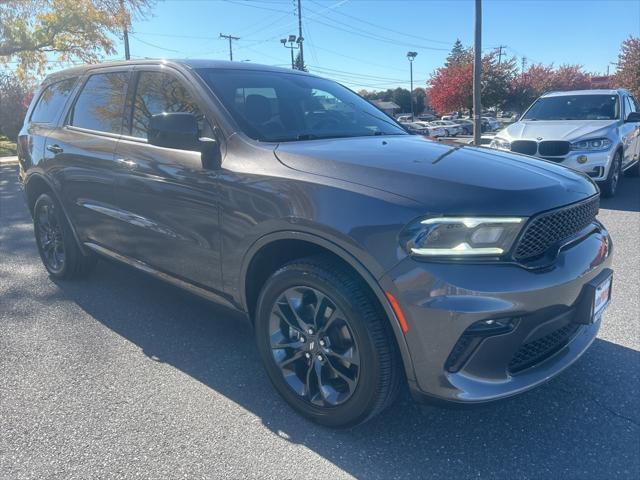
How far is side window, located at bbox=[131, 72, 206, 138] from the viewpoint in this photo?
313 cm

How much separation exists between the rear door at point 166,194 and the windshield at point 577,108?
7.38 metres

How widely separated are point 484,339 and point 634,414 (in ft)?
4.06

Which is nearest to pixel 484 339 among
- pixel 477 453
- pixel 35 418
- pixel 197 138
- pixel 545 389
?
pixel 477 453

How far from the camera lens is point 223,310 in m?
3.04

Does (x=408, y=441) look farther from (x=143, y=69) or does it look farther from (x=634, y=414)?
(x=143, y=69)

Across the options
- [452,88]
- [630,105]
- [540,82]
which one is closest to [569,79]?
[540,82]

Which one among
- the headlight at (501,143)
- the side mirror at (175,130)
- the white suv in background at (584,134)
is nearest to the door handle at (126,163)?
the side mirror at (175,130)

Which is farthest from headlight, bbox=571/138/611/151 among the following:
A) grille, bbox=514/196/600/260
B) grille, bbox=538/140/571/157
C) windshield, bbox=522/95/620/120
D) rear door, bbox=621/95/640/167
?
grille, bbox=514/196/600/260

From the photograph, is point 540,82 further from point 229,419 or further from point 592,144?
point 229,419

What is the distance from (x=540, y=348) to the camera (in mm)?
2303

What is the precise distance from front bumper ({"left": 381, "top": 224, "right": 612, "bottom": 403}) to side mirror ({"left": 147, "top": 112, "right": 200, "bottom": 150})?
4.63ft

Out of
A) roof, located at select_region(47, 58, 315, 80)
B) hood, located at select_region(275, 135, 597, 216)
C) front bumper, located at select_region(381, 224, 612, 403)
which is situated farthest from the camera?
roof, located at select_region(47, 58, 315, 80)

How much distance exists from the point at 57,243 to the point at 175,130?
2.45 m

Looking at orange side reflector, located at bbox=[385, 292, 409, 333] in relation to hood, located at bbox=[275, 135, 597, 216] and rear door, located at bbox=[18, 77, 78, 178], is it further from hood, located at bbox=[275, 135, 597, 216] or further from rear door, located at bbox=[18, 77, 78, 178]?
rear door, located at bbox=[18, 77, 78, 178]
